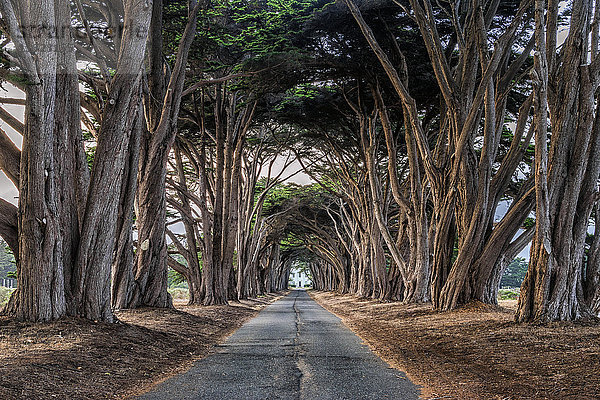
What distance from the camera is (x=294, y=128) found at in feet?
77.9

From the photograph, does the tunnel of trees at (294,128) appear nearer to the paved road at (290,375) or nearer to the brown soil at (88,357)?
the brown soil at (88,357)

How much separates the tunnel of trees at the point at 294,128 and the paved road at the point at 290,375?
2431mm

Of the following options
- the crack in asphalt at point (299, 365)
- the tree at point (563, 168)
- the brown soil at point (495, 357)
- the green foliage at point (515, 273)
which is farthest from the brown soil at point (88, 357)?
the green foliage at point (515, 273)

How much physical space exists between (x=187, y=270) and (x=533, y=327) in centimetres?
1496

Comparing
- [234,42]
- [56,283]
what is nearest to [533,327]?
[56,283]

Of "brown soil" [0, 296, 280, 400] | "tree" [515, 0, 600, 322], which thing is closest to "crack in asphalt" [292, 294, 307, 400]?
"brown soil" [0, 296, 280, 400]

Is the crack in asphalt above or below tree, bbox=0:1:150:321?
below

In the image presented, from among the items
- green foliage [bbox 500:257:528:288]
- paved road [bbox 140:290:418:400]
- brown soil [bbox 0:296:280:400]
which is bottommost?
paved road [bbox 140:290:418:400]

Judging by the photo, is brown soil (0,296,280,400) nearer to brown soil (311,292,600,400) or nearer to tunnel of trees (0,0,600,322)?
tunnel of trees (0,0,600,322)

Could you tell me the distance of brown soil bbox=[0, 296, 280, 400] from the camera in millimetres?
5133

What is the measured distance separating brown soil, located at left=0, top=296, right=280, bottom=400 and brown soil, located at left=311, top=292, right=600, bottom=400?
2788mm

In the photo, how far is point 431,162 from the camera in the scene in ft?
47.8

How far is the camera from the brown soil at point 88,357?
16.8 ft

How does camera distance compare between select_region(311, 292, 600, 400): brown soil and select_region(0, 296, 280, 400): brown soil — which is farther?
select_region(311, 292, 600, 400): brown soil
